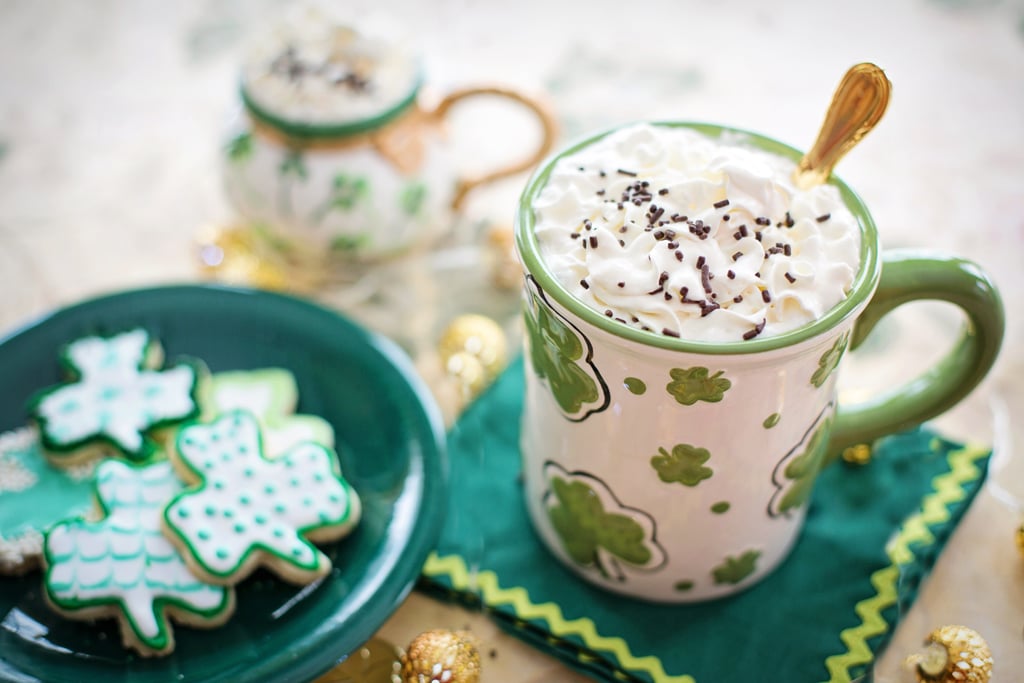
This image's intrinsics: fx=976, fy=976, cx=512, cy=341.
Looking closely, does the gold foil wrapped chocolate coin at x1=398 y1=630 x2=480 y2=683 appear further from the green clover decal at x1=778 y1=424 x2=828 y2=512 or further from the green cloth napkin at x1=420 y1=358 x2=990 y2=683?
the green clover decal at x1=778 y1=424 x2=828 y2=512

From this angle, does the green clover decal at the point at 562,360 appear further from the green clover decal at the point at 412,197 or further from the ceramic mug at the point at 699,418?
the green clover decal at the point at 412,197

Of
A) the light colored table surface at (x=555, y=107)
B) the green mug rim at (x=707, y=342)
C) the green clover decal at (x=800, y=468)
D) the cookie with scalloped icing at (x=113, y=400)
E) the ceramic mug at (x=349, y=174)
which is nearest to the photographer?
the green mug rim at (x=707, y=342)

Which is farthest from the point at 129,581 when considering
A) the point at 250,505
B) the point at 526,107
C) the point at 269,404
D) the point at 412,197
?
the point at 526,107

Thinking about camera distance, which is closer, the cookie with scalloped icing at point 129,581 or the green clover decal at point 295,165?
the cookie with scalloped icing at point 129,581

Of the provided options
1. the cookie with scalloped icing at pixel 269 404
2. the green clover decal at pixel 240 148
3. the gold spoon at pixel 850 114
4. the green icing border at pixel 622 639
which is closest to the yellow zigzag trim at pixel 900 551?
the green icing border at pixel 622 639

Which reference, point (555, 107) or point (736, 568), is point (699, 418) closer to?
point (736, 568)

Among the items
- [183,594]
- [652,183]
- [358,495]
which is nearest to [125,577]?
[183,594]

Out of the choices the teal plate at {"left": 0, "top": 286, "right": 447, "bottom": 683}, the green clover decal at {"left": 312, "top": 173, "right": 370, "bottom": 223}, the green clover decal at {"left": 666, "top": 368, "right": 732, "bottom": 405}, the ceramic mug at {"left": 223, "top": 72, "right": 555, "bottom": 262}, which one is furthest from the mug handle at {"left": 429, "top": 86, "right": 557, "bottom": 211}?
the green clover decal at {"left": 666, "top": 368, "right": 732, "bottom": 405}
